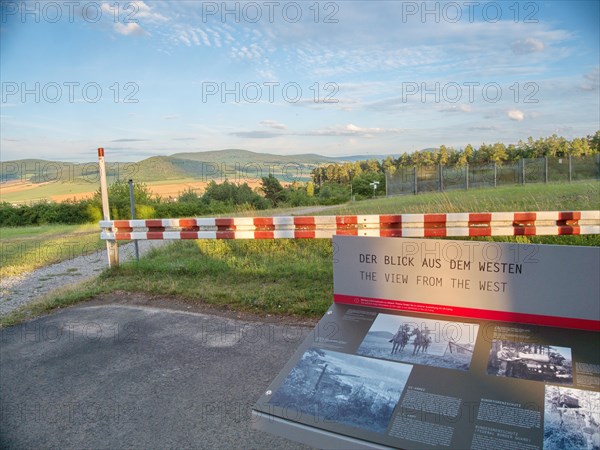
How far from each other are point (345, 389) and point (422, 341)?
0.52 m

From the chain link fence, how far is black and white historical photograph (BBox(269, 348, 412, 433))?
32.2 m

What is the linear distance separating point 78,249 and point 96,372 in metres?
10.2

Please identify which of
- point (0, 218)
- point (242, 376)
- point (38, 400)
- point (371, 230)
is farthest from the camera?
point (0, 218)

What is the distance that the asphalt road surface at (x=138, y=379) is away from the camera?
134 inches

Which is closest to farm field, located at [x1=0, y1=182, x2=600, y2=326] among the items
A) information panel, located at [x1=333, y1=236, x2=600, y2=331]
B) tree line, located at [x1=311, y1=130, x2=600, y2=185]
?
information panel, located at [x1=333, y1=236, x2=600, y2=331]

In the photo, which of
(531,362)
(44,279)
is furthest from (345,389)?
(44,279)

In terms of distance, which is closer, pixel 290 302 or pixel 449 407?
pixel 449 407

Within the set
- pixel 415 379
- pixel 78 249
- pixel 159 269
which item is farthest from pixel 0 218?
pixel 415 379

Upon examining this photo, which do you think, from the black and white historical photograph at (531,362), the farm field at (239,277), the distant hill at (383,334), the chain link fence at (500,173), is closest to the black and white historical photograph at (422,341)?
the distant hill at (383,334)

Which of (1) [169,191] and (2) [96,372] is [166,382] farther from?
(1) [169,191]

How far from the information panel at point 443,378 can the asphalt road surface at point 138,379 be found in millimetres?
1133

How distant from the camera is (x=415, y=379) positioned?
2289 mm

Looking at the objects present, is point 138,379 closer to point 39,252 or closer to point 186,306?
point 186,306

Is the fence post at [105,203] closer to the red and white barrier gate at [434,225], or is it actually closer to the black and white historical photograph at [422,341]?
the red and white barrier gate at [434,225]
